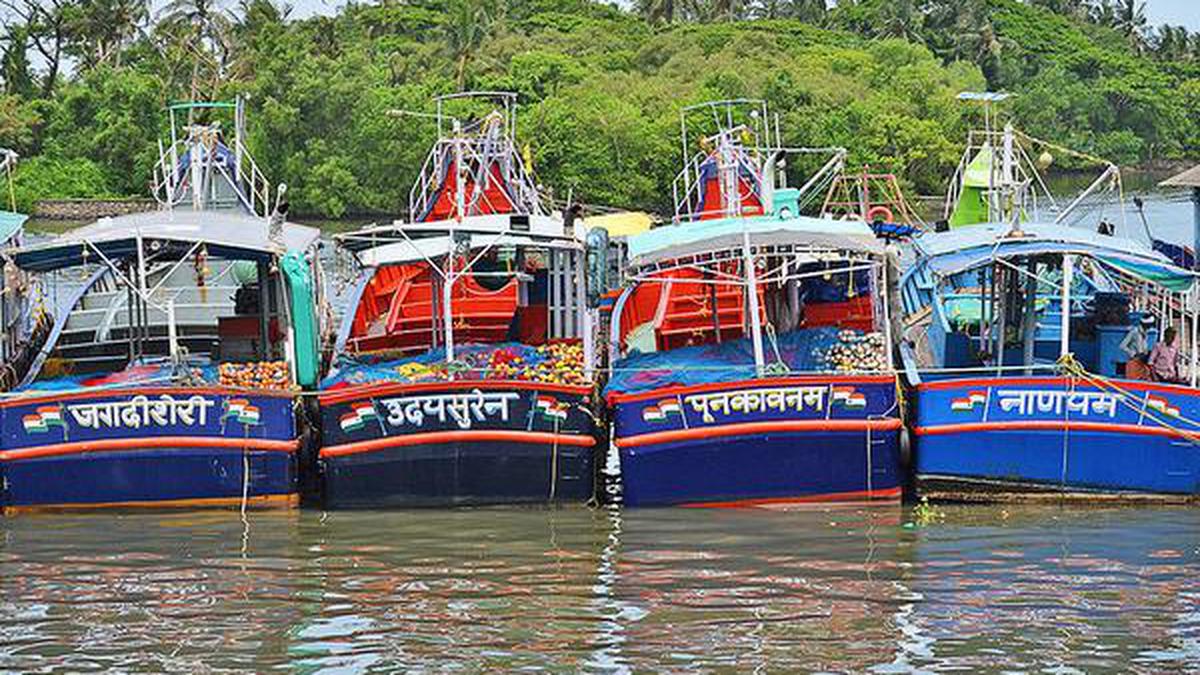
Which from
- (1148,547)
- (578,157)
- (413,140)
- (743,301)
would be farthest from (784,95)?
(1148,547)

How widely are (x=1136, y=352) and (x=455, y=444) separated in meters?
7.55

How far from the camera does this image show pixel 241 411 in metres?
19.7

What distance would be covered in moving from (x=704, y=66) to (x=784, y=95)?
13984 mm

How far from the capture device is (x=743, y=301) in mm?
23953

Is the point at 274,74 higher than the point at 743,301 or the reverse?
higher

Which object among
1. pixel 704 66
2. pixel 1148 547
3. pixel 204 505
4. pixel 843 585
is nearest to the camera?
pixel 843 585

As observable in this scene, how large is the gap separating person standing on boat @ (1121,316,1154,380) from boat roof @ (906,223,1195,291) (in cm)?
92

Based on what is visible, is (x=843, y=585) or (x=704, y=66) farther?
(x=704, y=66)

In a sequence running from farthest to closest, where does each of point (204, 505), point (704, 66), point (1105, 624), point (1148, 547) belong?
point (704, 66)
point (204, 505)
point (1148, 547)
point (1105, 624)

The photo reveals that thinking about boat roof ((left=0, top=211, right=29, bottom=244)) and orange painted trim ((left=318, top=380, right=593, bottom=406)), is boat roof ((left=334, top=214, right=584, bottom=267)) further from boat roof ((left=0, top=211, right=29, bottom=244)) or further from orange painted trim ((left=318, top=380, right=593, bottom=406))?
boat roof ((left=0, top=211, right=29, bottom=244))

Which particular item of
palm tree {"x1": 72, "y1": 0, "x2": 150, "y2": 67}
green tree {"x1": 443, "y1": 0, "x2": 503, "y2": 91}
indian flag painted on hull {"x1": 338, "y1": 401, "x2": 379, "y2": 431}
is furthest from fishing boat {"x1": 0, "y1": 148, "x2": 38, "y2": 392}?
palm tree {"x1": 72, "y1": 0, "x2": 150, "y2": 67}

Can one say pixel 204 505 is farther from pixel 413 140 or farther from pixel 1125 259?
pixel 413 140

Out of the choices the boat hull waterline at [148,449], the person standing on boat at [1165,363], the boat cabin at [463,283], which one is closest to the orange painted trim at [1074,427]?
the person standing on boat at [1165,363]

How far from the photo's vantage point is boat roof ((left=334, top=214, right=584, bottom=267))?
21.8 meters
